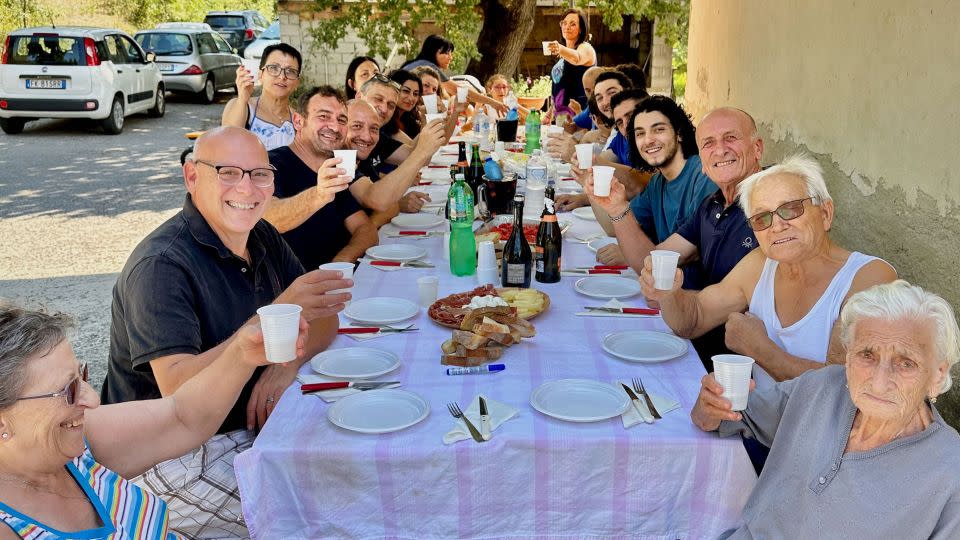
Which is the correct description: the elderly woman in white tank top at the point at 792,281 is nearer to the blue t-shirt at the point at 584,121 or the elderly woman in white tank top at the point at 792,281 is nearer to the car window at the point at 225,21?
the blue t-shirt at the point at 584,121

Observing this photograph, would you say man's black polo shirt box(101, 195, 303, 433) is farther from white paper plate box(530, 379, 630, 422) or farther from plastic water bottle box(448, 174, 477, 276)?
white paper plate box(530, 379, 630, 422)

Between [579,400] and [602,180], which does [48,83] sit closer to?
[602,180]

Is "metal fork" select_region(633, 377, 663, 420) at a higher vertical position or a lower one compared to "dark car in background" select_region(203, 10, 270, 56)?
lower

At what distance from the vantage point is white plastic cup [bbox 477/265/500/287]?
9.94ft

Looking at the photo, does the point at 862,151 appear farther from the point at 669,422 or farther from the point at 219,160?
the point at 219,160

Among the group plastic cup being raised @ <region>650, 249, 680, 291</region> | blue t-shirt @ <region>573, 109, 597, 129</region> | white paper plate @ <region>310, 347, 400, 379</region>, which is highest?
blue t-shirt @ <region>573, 109, 597, 129</region>

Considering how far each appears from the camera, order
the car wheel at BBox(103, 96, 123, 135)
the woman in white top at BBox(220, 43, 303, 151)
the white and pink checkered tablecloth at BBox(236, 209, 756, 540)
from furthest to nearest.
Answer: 1. the car wheel at BBox(103, 96, 123, 135)
2. the woman in white top at BBox(220, 43, 303, 151)
3. the white and pink checkered tablecloth at BBox(236, 209, 756, 540)

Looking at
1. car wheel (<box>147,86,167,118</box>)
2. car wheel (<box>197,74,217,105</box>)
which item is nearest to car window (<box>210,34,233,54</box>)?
car wheel (<box>197,74,217,105</box>)

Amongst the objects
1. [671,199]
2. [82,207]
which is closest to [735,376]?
[671,199]

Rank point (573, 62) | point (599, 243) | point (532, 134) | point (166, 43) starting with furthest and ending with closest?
1. point (166, 43)
2. point (573, 62)
3. point (532, 134)
4. point (599, 243)

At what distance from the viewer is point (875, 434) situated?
67.6 inches

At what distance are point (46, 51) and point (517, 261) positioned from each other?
11.3 metres

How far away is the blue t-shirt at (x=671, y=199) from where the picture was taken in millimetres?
3658

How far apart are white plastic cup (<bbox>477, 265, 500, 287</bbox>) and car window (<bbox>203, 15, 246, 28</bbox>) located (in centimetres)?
2392
